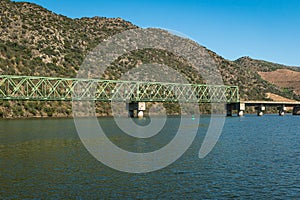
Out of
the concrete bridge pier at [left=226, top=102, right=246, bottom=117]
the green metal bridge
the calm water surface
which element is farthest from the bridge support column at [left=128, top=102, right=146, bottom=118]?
the calm water surface

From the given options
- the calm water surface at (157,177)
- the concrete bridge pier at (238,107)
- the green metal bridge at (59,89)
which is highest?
the green metal bridge at (59,89)

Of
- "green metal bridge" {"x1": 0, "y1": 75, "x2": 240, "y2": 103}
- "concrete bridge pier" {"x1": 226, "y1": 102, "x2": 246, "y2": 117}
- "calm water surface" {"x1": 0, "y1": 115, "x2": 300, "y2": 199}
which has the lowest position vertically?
"calm water surface" {"x1": 0, "y1": 115, "x2": 300, "y2": 199}

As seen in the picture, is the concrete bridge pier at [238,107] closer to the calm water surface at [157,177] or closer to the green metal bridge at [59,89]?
the green metal bridge at [59,89]

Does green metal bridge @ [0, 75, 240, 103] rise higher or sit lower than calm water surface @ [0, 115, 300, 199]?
A: higher

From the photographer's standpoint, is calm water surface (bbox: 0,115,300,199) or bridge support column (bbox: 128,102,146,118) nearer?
calm water surface (bbox: 0,115,300,199)

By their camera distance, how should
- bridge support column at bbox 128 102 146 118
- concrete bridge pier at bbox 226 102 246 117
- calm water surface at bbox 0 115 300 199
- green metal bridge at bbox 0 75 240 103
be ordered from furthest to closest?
concrete bridge pier at bbox 226 102 246 117, bridge support column at bbox 128 102 146 118, green metal bridge at bbox 0 75 240 103, calm water surface at bbox 0 115 300 199

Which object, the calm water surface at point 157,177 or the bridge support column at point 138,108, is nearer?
the calm water surface at point 157,177

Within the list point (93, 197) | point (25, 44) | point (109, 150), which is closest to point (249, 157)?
point (109, 150)

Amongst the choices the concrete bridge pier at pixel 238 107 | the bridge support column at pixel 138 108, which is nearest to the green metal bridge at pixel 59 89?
the bridge support column at pixel 138 108

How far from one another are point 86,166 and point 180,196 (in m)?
13.2

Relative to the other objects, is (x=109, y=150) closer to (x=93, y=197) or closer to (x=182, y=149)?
(x=182, y=149)

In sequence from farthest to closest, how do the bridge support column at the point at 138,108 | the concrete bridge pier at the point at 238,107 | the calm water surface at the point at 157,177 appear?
the concrete bridge pier at the point at 238,107, the bridge support column at the point at 138,108, the calm water surface at the point at 157,177

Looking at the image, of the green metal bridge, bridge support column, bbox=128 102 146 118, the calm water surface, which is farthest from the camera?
bridge support column, bbox=128 102 146 118

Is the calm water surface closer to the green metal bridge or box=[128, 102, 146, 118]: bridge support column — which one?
the green metal bridge
